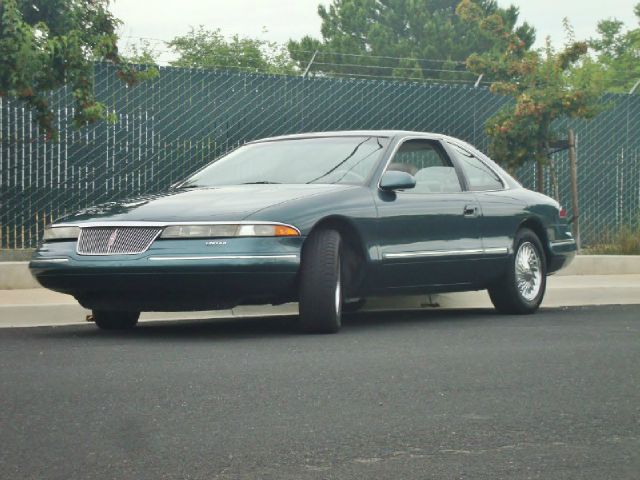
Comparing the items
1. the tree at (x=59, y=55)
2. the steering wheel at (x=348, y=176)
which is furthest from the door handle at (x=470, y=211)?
the tree at (x=59, y=55)

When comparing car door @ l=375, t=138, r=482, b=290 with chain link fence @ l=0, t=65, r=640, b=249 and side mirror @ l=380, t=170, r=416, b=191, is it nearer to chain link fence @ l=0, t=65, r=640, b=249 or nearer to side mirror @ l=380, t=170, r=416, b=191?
side mirror @ l=380, t=170, r=416, b=191

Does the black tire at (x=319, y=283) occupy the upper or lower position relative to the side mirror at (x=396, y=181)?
lower

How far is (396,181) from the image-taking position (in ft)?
30.5

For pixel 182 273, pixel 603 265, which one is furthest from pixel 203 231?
pixel 603 265

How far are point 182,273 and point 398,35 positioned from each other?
51.1 m

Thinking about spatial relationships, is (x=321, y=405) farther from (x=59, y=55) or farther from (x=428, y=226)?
(x=59, y=55)

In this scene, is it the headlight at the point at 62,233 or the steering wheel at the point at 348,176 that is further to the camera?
the steering wheel at the point at 348,176

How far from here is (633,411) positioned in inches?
229

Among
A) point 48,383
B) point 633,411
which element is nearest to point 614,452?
point 633,411

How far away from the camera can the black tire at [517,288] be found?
1047 cm

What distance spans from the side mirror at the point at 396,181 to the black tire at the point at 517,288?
152 centimetres

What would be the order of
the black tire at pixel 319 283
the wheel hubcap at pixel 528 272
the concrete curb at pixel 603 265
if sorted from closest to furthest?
the black tire at pixel 319 283
the wheel hubcap at pixel 528 272
the concrete curb at pixel 603 265

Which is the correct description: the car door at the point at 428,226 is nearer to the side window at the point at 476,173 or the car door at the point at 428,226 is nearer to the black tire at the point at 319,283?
the side window at the point at 476,173

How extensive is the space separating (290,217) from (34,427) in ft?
11.1
